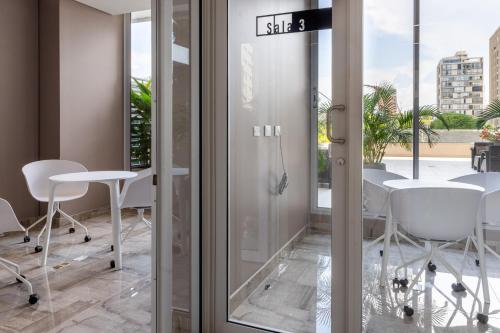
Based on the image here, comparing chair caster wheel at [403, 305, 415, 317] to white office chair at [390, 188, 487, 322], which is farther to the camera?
chair caster wheel at [403, 305, 415, 317]

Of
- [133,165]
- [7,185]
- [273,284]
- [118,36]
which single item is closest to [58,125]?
[7,185]

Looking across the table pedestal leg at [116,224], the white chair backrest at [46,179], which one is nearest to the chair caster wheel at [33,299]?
the table pedestal leg at [116,224]

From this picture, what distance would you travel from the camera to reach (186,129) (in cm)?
206

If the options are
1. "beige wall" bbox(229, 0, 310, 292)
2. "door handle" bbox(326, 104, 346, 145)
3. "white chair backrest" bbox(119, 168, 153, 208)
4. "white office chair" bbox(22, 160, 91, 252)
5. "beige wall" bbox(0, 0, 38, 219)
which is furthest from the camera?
"beige wall" bbox(0, 0, 38, 219)

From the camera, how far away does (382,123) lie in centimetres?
188

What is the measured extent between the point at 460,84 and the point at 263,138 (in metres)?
1.09

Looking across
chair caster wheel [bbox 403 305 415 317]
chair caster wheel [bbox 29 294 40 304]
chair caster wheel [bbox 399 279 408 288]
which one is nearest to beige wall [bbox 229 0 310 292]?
chair caster wheel [bbox 399 279 408 288]

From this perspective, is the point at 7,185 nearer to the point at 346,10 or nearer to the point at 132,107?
the point at 132,107

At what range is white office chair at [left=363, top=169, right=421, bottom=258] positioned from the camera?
1.90 metres

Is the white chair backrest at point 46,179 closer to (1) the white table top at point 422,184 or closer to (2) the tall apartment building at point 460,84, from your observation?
(1) the white table top at point 422,184

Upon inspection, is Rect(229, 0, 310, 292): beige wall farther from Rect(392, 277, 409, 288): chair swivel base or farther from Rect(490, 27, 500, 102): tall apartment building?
Rect(490, 27, 500, 102): tall apartment building

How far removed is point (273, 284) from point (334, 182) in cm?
74

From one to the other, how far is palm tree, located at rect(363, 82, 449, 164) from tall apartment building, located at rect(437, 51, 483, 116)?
169mm

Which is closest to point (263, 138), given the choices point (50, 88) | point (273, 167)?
point (273, 167)
